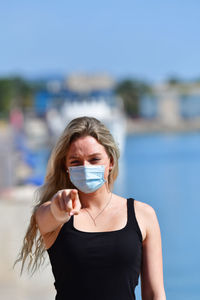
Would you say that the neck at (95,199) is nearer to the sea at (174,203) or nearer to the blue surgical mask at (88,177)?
the blue surgical mask at (88,177)

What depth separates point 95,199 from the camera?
6.01 ft

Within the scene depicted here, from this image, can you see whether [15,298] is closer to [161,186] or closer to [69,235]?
[69,235]

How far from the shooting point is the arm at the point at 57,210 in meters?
1.51

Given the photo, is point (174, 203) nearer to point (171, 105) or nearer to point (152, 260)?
point (152, 260)

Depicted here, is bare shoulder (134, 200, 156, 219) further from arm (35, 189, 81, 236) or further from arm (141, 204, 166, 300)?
arm (35, 189, 81, 236)

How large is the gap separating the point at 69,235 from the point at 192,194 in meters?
9.77

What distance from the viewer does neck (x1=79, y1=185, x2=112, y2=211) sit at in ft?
5.99

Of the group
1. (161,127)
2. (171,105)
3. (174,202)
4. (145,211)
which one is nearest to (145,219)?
(145,211)

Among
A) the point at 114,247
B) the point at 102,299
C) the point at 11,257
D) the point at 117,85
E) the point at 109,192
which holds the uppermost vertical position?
the point at 117,85

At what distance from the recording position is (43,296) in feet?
13.0

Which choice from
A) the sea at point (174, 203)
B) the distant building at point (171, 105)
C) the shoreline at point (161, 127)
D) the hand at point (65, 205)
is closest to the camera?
the hand at point (65, 205)

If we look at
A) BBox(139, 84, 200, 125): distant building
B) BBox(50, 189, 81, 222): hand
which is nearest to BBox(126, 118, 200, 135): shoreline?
BBox(139, 84, 200, 125): distant building

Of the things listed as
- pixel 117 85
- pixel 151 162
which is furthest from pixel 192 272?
pixel 117 85

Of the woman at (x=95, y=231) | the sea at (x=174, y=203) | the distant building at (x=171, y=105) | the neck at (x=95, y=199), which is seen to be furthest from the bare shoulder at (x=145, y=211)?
the distant building at (x=171, y=105)
